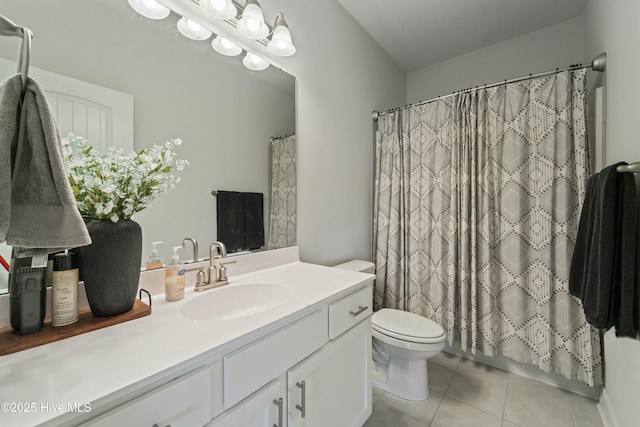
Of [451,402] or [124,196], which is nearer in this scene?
[124,196]

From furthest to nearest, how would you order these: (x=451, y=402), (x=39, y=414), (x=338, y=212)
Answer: (x=338, y=212), (x=451, y=402), (x=39, y=414)

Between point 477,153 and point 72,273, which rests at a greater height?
point 477,153

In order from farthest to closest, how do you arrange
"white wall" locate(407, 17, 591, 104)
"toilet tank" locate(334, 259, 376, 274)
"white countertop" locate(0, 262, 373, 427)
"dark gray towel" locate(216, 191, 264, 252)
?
"white wall" locate(407, 17, 591, 104) < "toilet tank" locate(334, 259, 376, 274) < "dark gray towel" locate(216, 191, 264, 252) < "white countertop" locate(0, 262, 373, 427)

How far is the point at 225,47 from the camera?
49.8 inches

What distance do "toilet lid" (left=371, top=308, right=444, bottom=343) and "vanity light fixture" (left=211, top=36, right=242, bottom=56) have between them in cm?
172

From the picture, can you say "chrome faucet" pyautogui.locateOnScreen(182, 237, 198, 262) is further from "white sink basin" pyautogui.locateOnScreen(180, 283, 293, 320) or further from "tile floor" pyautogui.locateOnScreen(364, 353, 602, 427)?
"tile floor" pyautogui.locateOnScreen(364, 353, 602, 427)

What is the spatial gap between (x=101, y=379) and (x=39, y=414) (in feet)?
0.30

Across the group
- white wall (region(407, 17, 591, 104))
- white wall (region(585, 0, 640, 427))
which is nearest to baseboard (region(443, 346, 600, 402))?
white wall (region(585, 0, 640, 427))

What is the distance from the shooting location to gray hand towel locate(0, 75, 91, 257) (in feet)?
1.89

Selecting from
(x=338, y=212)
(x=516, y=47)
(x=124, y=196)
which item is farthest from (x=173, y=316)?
(x=516, y=47)

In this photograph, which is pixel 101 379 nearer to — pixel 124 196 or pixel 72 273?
pixel 72 273

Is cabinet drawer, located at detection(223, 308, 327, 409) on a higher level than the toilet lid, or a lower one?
higher

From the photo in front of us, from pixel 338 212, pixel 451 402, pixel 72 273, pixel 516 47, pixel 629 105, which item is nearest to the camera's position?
pixel 72 273

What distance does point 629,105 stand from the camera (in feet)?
3.69
